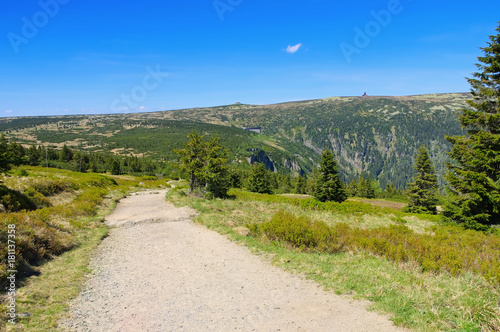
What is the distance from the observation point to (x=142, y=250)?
10.8 m

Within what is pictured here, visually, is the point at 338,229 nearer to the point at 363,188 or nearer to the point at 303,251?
the point at 303,251

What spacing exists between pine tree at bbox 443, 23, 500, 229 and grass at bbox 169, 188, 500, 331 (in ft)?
39.5

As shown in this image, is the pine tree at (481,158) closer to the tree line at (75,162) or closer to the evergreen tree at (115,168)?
the tree line at (75,162)

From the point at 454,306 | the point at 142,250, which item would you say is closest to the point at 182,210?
the point at 142,250

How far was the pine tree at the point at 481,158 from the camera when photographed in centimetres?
1590

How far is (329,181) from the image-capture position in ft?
126

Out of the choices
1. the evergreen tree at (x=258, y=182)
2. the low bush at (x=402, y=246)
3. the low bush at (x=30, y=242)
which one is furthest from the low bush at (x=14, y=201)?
the evergreen tree at (x=258, y=182)

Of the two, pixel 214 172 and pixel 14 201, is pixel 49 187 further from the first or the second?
pixel 214 172

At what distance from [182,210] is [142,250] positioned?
307 inches

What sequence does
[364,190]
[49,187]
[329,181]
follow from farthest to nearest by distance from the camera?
[364,190] → [329,181] → [49,187]

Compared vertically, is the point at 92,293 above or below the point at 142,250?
above

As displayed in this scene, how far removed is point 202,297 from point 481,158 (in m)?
19.0

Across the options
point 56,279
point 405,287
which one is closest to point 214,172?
point 56,279

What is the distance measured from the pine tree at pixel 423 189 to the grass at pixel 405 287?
29891 millimetres
